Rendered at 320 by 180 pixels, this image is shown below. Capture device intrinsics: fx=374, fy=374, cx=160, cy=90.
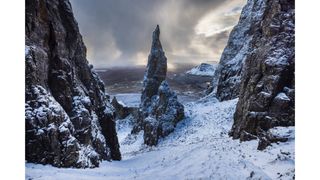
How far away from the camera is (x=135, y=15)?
44.7ft

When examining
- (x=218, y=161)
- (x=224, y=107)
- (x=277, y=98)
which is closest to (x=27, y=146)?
(x=218, y=161)

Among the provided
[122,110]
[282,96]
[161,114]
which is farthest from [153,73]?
[282,96]

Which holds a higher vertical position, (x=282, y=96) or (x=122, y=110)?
(x=282, y=96)

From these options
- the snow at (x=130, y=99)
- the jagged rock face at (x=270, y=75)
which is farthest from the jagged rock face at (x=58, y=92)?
the snow at (x=130, y=99)

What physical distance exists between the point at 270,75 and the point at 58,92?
943 cm

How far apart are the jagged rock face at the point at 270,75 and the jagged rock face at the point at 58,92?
7.81 meters

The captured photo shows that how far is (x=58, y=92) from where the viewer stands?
53.7 feet

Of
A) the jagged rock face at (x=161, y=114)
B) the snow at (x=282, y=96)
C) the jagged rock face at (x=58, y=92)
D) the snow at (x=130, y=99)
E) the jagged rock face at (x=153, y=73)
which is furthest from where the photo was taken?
the snow at (x=130, y=99)

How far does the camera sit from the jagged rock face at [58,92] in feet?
43.8

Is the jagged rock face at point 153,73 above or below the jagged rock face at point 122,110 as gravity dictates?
above

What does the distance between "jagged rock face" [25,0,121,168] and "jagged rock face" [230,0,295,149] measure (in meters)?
7.81

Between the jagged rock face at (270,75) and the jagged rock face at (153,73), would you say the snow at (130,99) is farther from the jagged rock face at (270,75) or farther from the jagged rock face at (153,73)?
the jagged rock face at (270,75)

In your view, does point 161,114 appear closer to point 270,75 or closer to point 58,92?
point 270,75
